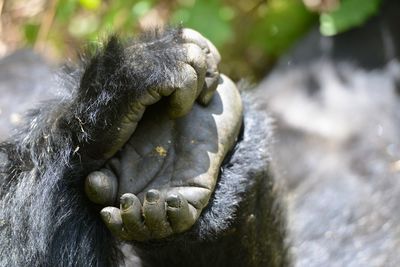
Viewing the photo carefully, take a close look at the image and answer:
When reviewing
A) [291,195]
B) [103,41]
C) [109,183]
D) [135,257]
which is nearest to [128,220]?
[109,183]

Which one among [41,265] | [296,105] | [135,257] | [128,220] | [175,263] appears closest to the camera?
[128,220]

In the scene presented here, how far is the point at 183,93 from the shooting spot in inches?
49.3

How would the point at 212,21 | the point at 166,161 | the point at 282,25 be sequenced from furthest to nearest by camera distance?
1. the point at 282,25
2. the point at 212,21
3. the point at 166,161

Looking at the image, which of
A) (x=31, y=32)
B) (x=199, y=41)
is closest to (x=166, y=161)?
(x=199, y=41)

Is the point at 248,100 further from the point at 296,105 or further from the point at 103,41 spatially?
the point at 296,105

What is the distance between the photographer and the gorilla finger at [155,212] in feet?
3.82

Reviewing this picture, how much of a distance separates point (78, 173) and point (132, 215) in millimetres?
178

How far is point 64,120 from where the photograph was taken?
1329mm

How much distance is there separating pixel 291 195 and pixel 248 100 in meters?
0.46

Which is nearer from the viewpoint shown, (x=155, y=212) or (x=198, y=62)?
(x=155, y=212)

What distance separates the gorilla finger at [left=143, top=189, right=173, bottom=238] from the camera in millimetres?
1163

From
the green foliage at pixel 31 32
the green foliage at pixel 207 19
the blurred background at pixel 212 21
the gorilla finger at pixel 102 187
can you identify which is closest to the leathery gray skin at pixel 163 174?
the gorilla finger at pixel 102 187

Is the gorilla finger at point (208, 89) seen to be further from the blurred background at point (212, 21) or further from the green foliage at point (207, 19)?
the green foliage at point (207, 19)

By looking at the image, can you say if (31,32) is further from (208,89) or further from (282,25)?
Result: (208,89)
